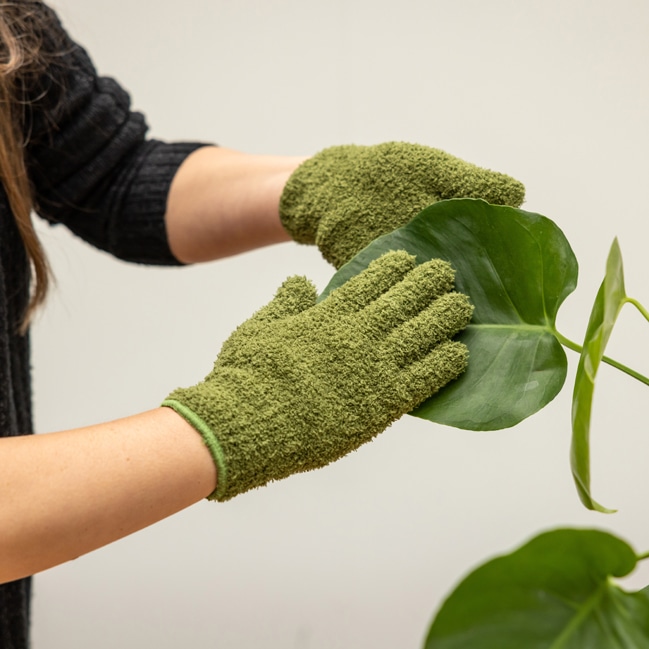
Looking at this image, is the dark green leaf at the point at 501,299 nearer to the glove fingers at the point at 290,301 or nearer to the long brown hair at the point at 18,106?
the glove fingers at the point at 290,301

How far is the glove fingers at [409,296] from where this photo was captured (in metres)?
0.47

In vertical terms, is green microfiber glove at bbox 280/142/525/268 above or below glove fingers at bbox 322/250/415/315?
above

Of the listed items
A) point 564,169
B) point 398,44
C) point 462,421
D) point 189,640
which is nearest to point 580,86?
point 564,169

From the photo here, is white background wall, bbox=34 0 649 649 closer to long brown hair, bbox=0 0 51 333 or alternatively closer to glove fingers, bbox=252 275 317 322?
long brown hair, bbox=0 0 51 333

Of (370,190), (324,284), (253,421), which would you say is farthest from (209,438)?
(324,284)

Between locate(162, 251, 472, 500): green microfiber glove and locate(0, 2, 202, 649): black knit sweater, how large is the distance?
0.30 metres

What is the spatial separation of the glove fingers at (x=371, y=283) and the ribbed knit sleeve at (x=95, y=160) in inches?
12.4

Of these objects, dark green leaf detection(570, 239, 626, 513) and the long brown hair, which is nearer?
dark green leaf detection(570, 239, 626, 513)

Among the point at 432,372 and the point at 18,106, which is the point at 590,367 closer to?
the point at 432,372

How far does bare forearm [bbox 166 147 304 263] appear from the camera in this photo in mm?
674

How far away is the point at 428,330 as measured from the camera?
0.46 metres

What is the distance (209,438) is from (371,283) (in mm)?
144

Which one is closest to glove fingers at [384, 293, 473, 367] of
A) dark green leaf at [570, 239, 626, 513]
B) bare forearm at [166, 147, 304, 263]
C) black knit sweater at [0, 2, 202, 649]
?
dark green leaf at [570, 239, 626, 513]

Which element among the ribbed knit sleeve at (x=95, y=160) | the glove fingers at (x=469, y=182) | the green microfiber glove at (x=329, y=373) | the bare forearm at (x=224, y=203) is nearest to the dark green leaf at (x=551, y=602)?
the green microfiber glove at (x=329, y=373)
